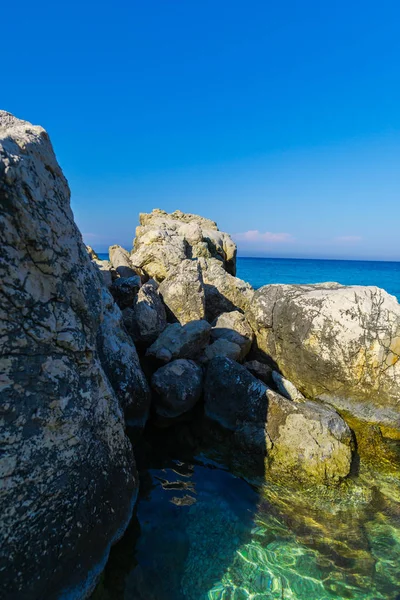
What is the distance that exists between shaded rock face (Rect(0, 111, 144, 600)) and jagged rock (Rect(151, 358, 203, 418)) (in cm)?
279

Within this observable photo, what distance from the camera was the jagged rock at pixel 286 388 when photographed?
7.62m

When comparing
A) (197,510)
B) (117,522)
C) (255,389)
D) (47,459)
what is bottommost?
(197,510)

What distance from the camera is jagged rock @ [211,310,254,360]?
8633mm

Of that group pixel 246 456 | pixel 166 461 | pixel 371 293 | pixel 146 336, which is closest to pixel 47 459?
pixel 166 461

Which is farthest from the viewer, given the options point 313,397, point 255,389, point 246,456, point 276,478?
point 313,397

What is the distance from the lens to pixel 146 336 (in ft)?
27.0

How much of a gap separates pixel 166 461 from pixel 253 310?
14.2ft

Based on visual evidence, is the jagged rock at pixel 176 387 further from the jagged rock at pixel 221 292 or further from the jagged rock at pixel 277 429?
the jagged rock at pixel 221 292

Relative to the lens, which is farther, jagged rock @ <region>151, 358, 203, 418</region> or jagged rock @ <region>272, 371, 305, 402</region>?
jagged rock @ <region>272, 371, 305, 402</region>

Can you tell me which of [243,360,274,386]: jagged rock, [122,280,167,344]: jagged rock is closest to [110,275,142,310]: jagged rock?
[122,280,167,344]: jagged rock

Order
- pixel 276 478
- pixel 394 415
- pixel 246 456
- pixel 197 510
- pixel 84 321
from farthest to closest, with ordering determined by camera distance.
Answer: pixel 394 415 → pixel 246 456 → pixel 276 478 → pixel 197 510 → pixel 84 321

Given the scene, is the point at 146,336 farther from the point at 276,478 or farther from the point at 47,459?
the point at 47,459

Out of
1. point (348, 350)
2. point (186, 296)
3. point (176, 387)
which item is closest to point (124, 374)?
point (176, 387)

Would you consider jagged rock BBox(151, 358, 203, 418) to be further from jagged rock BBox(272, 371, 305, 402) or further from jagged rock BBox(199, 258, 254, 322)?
jagged rock BBox(199, 258, 254, 322)
